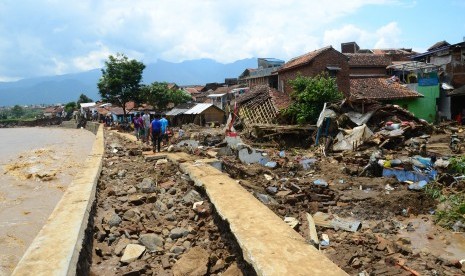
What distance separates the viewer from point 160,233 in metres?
4.02

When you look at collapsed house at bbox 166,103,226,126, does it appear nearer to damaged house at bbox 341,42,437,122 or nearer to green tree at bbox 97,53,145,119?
green tree at bbox 97,53,145,119

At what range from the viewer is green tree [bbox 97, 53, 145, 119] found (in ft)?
113

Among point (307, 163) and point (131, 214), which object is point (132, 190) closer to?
point (131, 214)

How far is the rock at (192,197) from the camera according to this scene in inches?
194

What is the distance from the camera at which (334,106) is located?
56.3 ft

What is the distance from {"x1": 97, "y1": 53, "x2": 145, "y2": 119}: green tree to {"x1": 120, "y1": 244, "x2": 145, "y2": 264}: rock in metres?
33.1

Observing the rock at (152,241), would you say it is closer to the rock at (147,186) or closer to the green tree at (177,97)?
the rock at (147,186)

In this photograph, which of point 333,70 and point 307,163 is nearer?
point 307,163

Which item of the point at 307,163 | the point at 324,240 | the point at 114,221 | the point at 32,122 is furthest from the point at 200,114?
the point at 32,122

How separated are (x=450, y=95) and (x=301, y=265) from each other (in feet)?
88.0

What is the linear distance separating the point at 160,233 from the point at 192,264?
3.15 ft

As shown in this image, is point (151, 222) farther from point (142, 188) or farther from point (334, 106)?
point (334, 106)

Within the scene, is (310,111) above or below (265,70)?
below

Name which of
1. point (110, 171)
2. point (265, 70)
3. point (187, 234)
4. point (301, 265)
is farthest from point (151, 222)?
point (265, 70)
